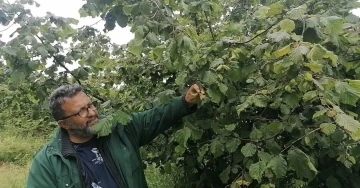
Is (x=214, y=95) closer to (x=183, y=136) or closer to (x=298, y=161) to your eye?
(x=183, y=136)

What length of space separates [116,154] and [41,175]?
46 cm

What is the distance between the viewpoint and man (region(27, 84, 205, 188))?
2.68 m

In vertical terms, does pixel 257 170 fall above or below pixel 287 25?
below

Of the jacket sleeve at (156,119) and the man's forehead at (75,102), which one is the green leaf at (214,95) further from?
the man's forehead at (75,102)

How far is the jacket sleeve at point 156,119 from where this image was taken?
2771 mm

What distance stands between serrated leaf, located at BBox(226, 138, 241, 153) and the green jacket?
389mm

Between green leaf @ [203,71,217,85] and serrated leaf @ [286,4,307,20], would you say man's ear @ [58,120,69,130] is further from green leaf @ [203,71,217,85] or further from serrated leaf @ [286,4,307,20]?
serrated leaf @ [286,4,307,20]

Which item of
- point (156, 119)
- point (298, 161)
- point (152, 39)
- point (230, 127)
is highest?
point (152, 39)

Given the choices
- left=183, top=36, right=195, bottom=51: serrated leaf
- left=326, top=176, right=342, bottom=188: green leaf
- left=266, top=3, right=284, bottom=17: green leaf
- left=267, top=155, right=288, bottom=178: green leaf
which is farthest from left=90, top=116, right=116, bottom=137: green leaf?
left=326, top=176, right=342, bottom=188: green leaf

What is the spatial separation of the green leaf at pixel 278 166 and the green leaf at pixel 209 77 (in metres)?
0.49

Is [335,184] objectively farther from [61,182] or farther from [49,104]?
[49,104]

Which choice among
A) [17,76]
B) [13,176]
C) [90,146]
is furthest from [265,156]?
[13,176]

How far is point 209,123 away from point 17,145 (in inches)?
294

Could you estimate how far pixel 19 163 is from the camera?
8.48m
